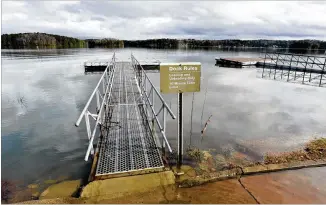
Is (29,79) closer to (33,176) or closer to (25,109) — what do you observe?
(25,109)

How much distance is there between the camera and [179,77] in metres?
4.59

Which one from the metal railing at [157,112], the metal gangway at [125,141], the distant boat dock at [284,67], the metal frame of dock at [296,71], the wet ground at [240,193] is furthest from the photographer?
the distant boat dock at [284,67]

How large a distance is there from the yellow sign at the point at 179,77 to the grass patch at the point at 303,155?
10.9ft

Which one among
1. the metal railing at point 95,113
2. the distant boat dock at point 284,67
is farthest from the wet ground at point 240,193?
the distant boat dock at point 284,67

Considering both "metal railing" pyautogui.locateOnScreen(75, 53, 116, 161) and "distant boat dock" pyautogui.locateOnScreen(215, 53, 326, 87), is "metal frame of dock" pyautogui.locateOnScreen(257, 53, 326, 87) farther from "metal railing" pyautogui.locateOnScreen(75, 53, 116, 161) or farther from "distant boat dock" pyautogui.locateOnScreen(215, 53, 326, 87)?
"metal railing" pyautogui.locateOnScreen(75, 53, 116, 161)

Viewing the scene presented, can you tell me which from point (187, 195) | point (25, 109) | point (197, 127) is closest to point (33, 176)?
point (187, 195)

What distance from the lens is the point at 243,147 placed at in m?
6.89

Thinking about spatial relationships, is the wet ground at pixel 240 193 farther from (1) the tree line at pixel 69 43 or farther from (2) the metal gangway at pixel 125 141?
(1) the tree line at pixel 69 43

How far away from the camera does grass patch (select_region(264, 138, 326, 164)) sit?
5.83 meters

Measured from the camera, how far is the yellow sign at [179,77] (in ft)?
14.7

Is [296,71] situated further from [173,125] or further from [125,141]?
[125,141]

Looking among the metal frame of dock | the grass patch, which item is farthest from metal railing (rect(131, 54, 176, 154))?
the metal frame of dock

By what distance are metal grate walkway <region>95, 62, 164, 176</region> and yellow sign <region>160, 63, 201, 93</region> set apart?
1.86 metres

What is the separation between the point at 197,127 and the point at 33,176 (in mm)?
5697
